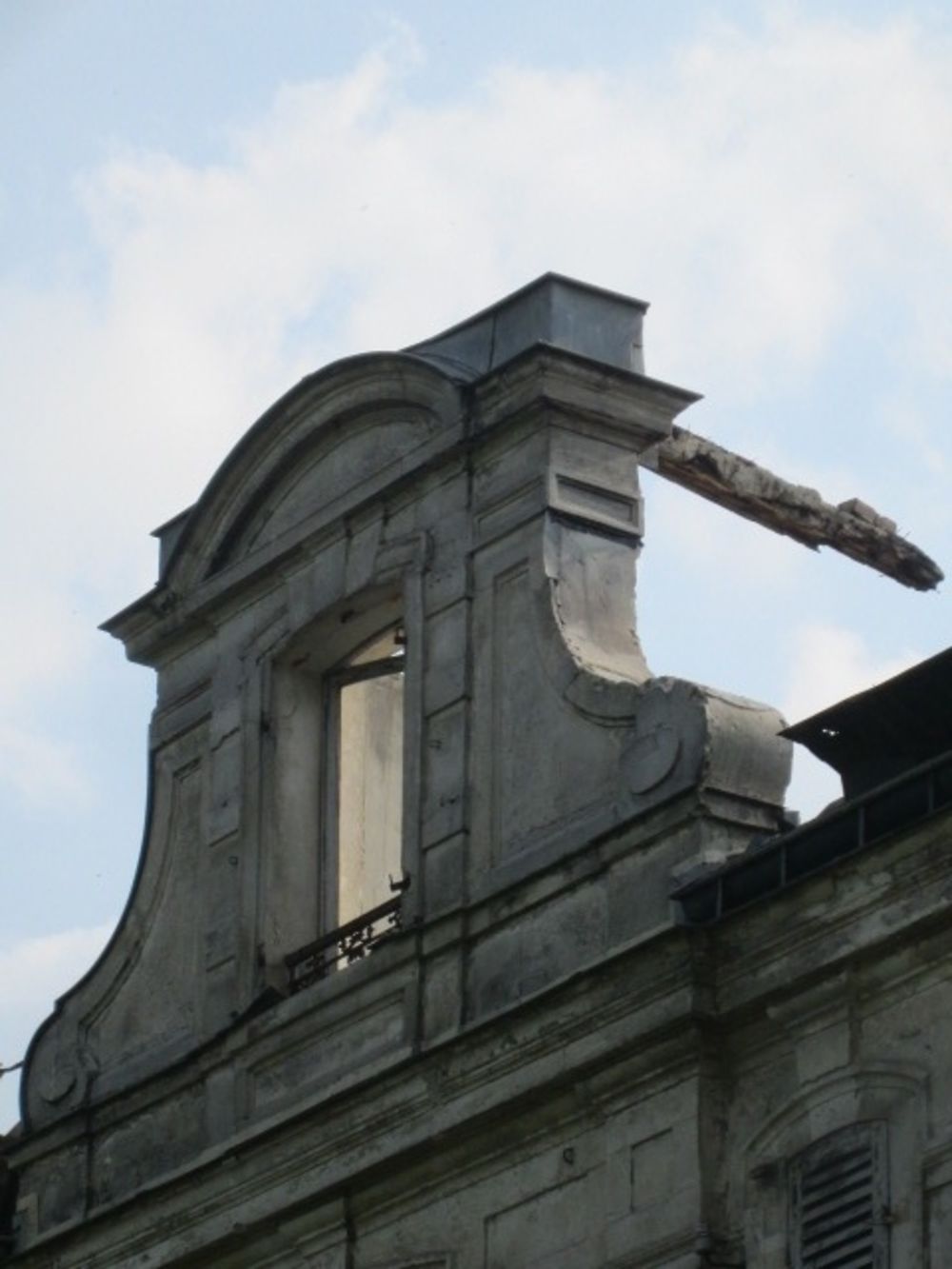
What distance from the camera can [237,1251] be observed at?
2600cm

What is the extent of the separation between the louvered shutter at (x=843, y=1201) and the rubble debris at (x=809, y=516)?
521 cm

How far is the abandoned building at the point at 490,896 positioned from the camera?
22953 mm

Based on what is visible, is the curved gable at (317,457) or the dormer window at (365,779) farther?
the dormer window at (365,779)

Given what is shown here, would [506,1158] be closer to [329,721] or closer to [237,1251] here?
[237,1251]

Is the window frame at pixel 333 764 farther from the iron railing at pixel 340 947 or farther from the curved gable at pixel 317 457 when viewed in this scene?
the curved gable at pixel 317 457

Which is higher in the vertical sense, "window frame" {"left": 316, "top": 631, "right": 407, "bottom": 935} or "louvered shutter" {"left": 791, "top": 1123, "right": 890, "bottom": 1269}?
"window frame" {"left": 316, "top": 631, "right": 407, "bottom": 935}

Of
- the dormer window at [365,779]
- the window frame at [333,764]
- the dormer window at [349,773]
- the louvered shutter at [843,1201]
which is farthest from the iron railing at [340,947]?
the louvered shutter at [843,1201]

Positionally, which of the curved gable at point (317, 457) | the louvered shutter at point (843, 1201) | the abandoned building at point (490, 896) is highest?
the curved gable at point (317, 457)

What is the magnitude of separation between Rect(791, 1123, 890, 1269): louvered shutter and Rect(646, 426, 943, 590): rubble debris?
521cm

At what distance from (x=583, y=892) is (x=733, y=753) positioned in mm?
1103

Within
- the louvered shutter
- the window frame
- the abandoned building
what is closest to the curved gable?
the abandoned building

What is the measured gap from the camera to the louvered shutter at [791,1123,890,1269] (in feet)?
73.4

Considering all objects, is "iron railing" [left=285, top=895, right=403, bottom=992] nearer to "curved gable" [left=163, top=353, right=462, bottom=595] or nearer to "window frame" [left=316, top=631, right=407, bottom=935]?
"window frame" [left=316, top=631, right=407, bottom=935]

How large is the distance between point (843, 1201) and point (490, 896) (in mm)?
3235
